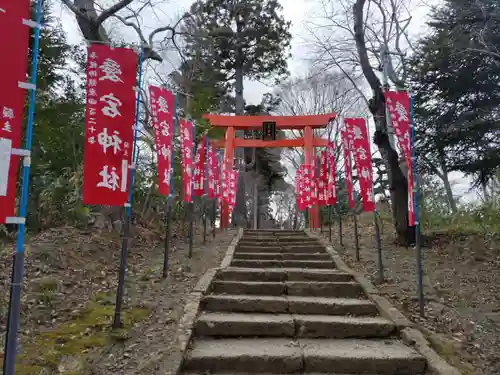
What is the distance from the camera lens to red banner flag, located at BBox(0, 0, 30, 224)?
2328 mm

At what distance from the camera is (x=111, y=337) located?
12.3ft

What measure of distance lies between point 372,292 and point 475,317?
3.91ft

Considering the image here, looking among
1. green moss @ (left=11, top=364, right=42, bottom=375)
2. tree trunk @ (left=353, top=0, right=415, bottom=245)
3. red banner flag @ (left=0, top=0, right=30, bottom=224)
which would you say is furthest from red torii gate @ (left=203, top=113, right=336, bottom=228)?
red banner flag @ (left=0, top=0, right=30, bottom=224)

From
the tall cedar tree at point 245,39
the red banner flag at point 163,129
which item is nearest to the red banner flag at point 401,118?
the red banner flag at point 163,129

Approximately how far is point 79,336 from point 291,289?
2.67 m

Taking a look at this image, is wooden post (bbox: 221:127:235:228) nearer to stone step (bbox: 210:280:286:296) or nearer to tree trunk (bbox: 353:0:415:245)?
tree trunk (bbox: 353:0:415:245)

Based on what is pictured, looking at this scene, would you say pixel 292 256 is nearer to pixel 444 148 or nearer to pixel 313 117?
pixel 444 148

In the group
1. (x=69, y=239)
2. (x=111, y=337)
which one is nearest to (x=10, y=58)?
(x=111, y=337)

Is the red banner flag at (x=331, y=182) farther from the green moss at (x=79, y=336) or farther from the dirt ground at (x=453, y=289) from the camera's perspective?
the green moss at (x=79, y=336)

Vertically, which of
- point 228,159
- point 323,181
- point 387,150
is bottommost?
point 323,181

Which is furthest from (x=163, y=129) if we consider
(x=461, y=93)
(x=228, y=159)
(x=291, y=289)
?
(x=228, y=159)

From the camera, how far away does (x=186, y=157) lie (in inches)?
284

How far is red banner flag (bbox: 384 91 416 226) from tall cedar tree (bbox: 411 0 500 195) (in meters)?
4.44

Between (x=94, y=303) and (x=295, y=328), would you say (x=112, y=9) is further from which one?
(x=295, y=328)
